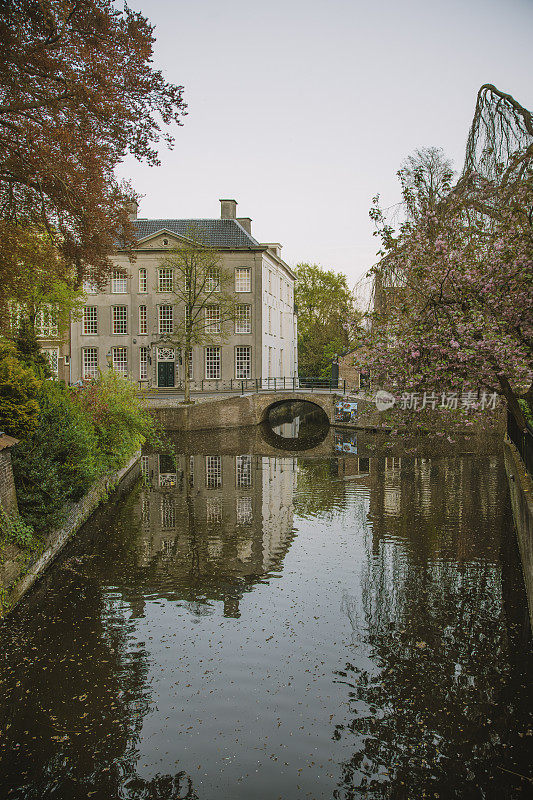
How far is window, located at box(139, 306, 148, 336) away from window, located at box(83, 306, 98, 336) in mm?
3021

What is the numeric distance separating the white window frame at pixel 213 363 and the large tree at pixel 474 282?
29879mm

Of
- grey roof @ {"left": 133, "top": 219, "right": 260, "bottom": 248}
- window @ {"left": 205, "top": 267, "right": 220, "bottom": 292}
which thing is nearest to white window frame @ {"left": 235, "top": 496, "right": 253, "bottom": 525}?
window @ {"left": 205, "top": 267, "right": 220, "bottom": 292}

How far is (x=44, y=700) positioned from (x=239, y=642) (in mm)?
2377

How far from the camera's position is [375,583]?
9.73 meters

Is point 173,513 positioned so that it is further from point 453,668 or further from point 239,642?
point 453,668

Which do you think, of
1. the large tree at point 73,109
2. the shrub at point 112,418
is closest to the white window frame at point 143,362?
the shrub at point 112,418

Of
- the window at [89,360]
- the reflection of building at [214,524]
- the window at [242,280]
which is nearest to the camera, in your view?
the reflection of building at [214,524]

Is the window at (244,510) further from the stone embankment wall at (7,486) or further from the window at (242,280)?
the window at (242,280)

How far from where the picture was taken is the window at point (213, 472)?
18.2 metres

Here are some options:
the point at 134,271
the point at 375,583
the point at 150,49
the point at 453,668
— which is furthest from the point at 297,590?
the point at 134,271

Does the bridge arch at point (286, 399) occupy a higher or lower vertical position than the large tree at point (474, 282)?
lower

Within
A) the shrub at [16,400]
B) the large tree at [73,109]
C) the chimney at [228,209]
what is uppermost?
the chimney at [228,209]

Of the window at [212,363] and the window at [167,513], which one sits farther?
the window at [212,363]

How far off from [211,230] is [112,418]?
2853 cm
